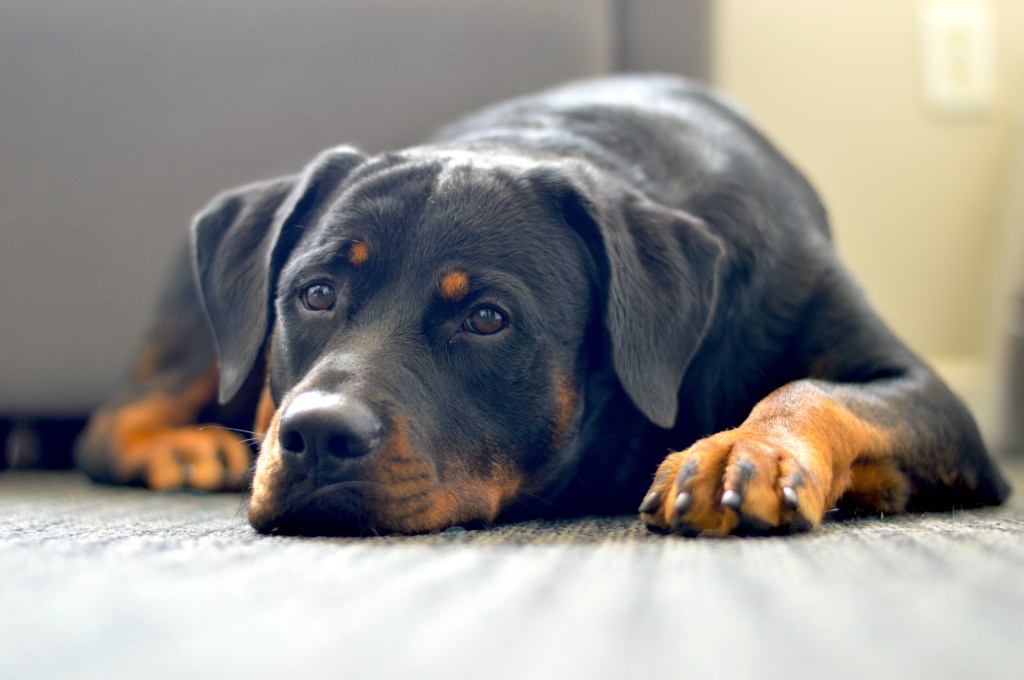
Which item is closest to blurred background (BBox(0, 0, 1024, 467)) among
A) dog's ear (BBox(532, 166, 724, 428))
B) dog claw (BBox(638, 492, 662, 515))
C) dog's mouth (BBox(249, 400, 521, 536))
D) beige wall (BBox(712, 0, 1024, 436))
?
beige wall (BBox(712, 0, 1024, 436))

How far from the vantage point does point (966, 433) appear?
5.74ft

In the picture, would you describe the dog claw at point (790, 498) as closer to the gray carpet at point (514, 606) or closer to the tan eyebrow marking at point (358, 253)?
the gray carpet at point (514, 606)

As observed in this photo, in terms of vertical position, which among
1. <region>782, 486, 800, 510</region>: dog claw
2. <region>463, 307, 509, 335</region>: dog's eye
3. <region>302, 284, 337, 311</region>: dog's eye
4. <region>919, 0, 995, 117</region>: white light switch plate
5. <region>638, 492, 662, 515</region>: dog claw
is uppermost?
<region>919, 0, 995, 117</region>: white light switch plate

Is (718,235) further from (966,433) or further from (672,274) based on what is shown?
(966,433)

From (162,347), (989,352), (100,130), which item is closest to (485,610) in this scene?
(162,347)

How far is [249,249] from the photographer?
6.00ft

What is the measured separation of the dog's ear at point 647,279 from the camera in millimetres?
1592

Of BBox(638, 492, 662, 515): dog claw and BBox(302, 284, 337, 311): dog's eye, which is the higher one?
BBox(302, 284, 337, 311): dog's eye

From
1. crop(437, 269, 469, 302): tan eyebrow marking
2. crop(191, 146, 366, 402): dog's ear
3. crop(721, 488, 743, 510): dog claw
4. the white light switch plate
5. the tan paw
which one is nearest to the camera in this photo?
crop(721, 488, 743, 510): dog claw

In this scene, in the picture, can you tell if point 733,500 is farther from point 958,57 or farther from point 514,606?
point 958,57

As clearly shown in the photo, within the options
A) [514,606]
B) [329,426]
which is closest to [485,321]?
[329,426]

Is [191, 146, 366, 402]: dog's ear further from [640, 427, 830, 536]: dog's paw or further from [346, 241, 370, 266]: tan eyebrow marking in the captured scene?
[640, 427, 830, 536]: dog's paw

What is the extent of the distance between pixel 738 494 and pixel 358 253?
2.23 feet

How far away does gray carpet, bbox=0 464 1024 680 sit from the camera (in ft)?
2.25
